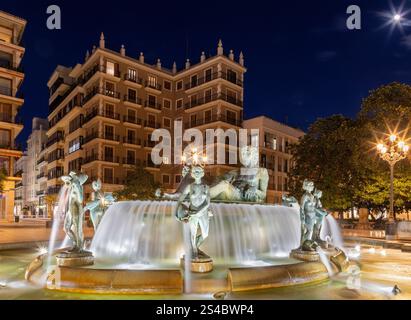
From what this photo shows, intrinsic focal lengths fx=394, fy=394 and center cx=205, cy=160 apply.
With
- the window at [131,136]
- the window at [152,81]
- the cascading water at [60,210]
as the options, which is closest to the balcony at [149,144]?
the window at [131,136]

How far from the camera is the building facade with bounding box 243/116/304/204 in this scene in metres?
54.2

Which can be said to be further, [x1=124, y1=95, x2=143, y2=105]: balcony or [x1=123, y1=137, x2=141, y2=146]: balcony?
[x1=124, y1=95, x2=143, y2=105]: balcony

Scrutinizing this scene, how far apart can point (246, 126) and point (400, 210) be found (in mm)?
26428

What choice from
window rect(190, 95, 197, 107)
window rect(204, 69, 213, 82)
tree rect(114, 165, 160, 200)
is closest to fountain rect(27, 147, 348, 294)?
tree rect(114, 165, 160, 200)

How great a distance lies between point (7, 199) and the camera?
1698 inches

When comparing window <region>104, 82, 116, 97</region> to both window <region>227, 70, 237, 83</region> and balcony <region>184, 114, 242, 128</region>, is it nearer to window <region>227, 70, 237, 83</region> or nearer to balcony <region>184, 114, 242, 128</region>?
balcony <region>184, 114, 242, 128</region>

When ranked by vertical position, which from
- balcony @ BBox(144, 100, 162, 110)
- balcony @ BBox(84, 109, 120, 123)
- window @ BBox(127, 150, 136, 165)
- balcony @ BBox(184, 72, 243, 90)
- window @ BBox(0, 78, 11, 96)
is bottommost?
window @ BBox(127, 150, 136, 165)

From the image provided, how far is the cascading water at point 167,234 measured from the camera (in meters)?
9.41

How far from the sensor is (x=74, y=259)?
7.88m

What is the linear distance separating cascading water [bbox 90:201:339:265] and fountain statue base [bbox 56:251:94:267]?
1169mm

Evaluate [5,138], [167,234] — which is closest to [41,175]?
[5,138]

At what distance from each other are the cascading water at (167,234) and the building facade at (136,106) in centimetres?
4024

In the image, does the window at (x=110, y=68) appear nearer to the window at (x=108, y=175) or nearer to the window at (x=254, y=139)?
the window at (x=108, y=175)
